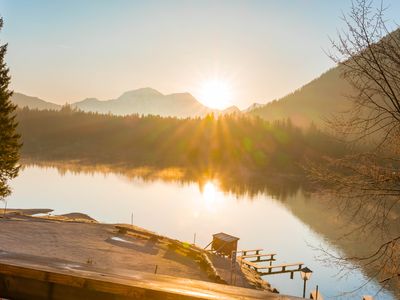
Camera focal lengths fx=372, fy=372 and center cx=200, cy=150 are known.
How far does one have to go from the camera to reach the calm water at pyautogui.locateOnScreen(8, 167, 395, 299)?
35.5 meters

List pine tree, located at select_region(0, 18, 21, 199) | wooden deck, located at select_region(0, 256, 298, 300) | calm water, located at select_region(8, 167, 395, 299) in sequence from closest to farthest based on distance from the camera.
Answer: wooden deck, located at select_region(0, 256, 298, 300) < pine tree, located at select_region(0, 18, 21, 199) < calm water, located at select_region(8, 167, 395, 299)

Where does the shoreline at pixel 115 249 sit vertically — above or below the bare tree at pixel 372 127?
below

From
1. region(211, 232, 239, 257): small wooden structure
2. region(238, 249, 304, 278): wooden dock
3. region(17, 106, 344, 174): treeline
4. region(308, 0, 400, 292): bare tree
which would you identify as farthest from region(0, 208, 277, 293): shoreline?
region(17, 106, 344, 174): treeline

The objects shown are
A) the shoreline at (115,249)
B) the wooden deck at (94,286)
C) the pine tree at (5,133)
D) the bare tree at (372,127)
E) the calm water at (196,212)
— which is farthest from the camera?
the calm water at (196,212)

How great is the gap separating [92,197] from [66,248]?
4795cm

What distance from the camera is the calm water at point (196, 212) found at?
3547 centimetres

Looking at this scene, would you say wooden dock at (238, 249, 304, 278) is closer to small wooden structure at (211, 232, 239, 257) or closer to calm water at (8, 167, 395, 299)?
calm water at (8, 167, 395, 299)

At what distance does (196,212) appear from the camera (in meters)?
64.1

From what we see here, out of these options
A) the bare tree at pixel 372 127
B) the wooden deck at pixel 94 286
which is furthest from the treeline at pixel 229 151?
the wooden deck at pixel 94 286

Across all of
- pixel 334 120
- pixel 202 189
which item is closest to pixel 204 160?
pixel 202 189

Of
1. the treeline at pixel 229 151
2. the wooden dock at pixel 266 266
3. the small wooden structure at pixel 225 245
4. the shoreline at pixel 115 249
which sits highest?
the treeline at pixel 229 151

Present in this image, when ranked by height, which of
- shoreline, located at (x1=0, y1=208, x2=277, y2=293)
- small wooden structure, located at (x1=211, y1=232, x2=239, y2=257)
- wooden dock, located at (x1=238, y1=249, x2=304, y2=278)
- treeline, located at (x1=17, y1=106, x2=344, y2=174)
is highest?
treeline, located at (x1=17, y1=106, x2=344, y2=174)

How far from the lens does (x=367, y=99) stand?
8.36 meters

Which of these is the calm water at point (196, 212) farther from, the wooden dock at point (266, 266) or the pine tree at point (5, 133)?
the pine tree at point (5, 133)
